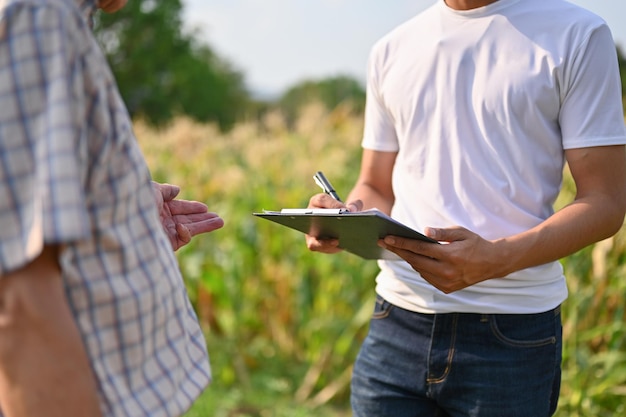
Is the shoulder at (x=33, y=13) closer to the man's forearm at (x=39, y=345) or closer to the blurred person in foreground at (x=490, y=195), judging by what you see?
the man's forearm at (x=39, y=345)

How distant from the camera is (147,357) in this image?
1.09 m

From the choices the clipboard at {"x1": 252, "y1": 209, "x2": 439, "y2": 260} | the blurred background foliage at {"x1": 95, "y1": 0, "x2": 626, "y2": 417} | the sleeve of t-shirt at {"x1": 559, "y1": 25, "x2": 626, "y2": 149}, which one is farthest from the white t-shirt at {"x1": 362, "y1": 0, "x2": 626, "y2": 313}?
the blurred background foliage at {"x1": 95, "y1": 0, "x2": 626, "y2": 417}

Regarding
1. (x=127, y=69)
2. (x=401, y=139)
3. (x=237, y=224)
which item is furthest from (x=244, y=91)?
(x=401, y=139)

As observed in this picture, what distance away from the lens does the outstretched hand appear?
5.12 feet

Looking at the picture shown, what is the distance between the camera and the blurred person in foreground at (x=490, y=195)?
5.58 feet

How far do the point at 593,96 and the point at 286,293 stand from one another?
2.80 m

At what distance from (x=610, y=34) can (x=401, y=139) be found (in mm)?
522

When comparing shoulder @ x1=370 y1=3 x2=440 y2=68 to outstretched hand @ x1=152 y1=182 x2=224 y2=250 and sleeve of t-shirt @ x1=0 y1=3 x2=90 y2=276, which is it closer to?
outstretched hand @ x1=152 y1=182 x2=224 y2=250

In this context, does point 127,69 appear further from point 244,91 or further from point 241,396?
point 241,396

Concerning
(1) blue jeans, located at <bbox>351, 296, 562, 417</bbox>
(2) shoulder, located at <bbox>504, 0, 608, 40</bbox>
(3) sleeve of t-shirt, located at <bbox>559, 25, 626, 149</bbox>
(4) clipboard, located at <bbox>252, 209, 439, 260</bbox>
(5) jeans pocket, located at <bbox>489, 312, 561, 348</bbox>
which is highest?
(2) shoulder, located at <bbox>504, 0, 608, 40</bbox>

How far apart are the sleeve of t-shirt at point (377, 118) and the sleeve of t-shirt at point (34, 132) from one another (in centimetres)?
119

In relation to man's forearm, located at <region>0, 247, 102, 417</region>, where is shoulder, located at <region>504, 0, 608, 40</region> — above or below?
above

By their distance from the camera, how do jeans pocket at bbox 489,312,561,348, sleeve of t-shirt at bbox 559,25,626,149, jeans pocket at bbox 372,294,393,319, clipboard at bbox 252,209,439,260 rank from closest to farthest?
clipboard at bbox 252,209,439,260 < sleeve of t-shirt at bbox 559,25,626,149 < jeans pocket at bbox 489,312,561,348 < jeans pocket at bbox 372,294,393,319

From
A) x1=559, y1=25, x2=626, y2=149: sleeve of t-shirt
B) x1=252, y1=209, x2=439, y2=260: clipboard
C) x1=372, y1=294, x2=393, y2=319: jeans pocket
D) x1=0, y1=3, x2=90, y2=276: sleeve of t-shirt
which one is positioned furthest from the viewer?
x1=372, y1=294, x2=393, y2=319: jeans pocket
